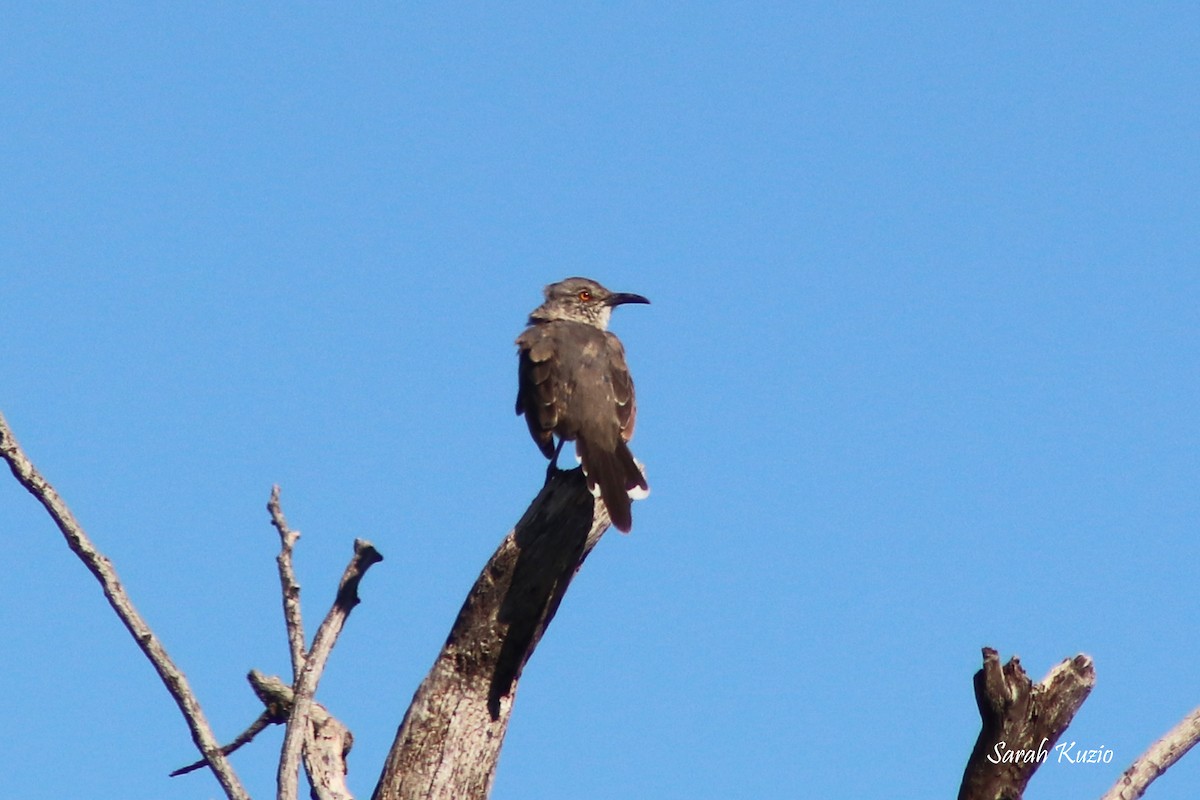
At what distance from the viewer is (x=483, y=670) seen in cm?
606

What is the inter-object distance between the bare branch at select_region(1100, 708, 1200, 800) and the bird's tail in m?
2.78

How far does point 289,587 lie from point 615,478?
322cm

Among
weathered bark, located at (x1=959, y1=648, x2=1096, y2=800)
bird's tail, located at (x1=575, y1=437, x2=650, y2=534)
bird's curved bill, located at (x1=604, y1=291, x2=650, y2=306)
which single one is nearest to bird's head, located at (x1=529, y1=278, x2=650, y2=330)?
bird's curved bill, located at (x1=604, y1=291, x2=650, y2=306)

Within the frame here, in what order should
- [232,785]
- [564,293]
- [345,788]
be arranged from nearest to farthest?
[232,785], [345,788], [564,293]

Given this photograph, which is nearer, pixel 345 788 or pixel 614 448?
pixel 345 788

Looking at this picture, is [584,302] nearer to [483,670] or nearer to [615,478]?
[615,478]

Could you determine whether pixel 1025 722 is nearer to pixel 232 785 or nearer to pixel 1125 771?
pixel 1125 771

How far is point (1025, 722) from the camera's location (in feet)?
16.2

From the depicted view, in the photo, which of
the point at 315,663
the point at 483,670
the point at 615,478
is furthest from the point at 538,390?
the point at 315,663

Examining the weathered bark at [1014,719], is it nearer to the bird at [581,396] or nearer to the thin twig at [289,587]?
the thin twig at [289,587]

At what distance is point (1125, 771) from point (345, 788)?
2907 mm

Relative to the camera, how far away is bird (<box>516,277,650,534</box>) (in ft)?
26.0

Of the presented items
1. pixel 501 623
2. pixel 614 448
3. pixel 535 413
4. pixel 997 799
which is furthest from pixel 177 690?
pixel 535 413

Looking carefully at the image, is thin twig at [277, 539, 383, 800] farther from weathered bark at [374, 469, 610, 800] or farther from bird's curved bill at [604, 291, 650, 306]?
bird's curved bill at [604, 291, 650, 306]
